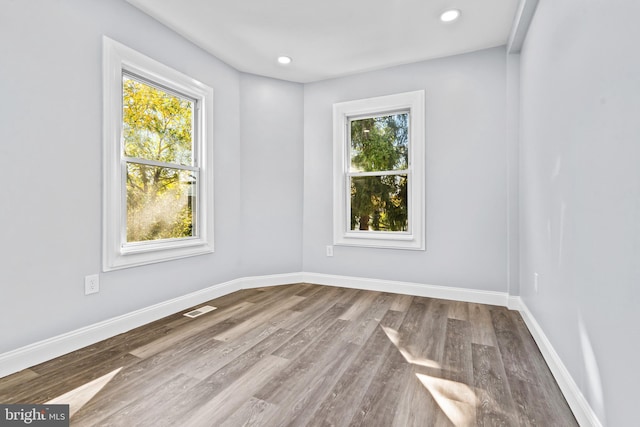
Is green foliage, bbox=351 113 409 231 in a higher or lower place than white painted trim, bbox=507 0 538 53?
lower

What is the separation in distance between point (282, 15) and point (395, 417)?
112 inches

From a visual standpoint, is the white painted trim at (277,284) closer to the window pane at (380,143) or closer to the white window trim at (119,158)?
the white window trim at (119,158)

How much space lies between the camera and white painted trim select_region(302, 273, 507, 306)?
2979 millimetres

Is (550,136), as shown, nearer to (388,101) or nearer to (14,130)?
(388,101)

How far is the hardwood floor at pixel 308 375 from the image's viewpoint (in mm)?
1390

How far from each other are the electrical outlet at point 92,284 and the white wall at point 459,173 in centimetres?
249

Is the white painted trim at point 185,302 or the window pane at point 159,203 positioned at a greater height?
the window pane at point 159,203

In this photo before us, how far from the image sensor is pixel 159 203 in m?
2.64

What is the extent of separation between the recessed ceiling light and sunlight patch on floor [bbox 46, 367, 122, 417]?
341 cm

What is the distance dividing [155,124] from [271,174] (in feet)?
4.50

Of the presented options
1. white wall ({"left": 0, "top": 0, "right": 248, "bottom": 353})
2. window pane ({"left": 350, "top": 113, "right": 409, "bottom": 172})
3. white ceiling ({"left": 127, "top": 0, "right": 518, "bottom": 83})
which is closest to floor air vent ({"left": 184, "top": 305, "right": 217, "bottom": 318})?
white wall ({"left": 0, "top": 0, "right": 248, "bottom": 353})

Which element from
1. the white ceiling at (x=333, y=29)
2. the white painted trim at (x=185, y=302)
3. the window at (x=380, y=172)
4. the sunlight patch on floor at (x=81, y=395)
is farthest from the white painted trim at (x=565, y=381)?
the white ceiling at (x=333, y=29)

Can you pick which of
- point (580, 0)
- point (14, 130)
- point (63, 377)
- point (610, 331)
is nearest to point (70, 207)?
point (14, 130)

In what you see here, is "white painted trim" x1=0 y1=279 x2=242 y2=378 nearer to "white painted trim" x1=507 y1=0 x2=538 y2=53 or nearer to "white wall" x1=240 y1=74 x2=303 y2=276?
"white wall" x1=240 y1=74 x2=303 y2=276
